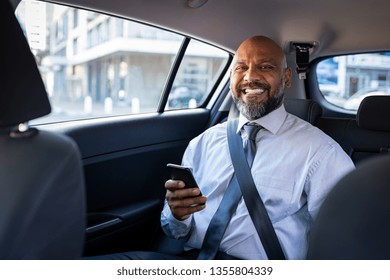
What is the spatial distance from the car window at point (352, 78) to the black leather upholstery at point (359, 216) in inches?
100

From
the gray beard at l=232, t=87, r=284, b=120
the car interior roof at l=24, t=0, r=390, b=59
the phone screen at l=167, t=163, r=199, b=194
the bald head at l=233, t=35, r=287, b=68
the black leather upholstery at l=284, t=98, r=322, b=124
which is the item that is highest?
the car interior roof at l=24, t=0, r=390, b=59

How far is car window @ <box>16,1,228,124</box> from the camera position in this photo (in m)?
2.39

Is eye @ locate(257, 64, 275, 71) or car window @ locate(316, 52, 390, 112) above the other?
eye @ locate(257, 64, 275, 71)

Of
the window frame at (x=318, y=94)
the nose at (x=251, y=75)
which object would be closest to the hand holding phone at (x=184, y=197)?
the nose at (x=251, y=75)

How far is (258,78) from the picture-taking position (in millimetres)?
2248

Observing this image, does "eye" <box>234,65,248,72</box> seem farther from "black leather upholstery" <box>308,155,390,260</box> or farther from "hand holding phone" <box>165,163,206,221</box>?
"black leather upholstery" <box>308,155,390,260</box>

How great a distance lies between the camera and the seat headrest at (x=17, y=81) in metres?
1.15

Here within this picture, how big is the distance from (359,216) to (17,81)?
0.78 metres

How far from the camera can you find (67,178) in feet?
3.87

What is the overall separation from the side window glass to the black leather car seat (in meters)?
2.04

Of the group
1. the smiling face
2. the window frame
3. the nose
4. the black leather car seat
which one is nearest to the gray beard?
the smiling face

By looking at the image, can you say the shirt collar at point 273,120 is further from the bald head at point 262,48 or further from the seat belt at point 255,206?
the bald head at point 262,48

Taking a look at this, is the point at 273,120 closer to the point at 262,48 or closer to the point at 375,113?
the point at 262,48

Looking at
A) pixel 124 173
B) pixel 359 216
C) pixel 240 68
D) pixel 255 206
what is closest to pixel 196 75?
pixel 124 173
